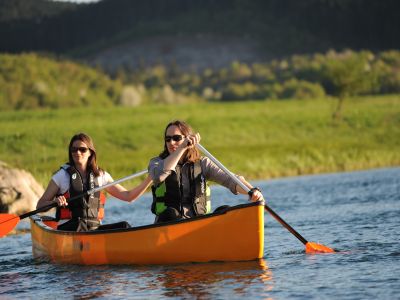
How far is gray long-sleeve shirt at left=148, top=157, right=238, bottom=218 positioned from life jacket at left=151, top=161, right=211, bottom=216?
0.05 m

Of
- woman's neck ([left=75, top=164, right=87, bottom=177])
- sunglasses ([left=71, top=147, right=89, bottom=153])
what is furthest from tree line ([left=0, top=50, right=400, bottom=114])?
sunglasses ([left=71, top=147, right=89, bottom=153])

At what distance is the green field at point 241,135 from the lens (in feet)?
99.1

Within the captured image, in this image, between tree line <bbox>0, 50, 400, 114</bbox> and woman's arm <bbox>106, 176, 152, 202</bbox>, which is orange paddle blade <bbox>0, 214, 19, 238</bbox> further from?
tree line <bbox>0, 50, 400, 114</bbox>

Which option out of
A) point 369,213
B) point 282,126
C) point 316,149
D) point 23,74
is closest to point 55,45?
point 23,74

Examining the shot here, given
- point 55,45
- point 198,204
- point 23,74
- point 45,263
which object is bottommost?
point 45,263

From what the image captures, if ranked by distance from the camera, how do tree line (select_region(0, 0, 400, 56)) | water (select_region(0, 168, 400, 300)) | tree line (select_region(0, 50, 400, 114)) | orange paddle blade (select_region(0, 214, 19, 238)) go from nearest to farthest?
water (select_region(0, 168, 400, 300))
orange paddle blade (select_region(0, 214, 19, 238))
tree line (select_region(0, 50, 400, 114))
tree line (select_region(0, 0, 400, 56))

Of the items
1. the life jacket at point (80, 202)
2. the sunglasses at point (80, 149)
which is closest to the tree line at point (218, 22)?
the life jacket at point (80, 202)

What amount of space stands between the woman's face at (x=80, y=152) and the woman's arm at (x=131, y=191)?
450 mm

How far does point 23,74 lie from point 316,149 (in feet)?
120

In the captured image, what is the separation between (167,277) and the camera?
34.0 ft

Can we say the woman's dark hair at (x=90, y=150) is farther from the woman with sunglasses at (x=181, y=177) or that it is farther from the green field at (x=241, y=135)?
the green field at (x=241, y=135)

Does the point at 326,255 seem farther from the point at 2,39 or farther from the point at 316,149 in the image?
the point at 2,39

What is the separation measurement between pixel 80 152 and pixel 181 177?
1.34m

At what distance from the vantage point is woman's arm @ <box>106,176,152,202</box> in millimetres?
10836
